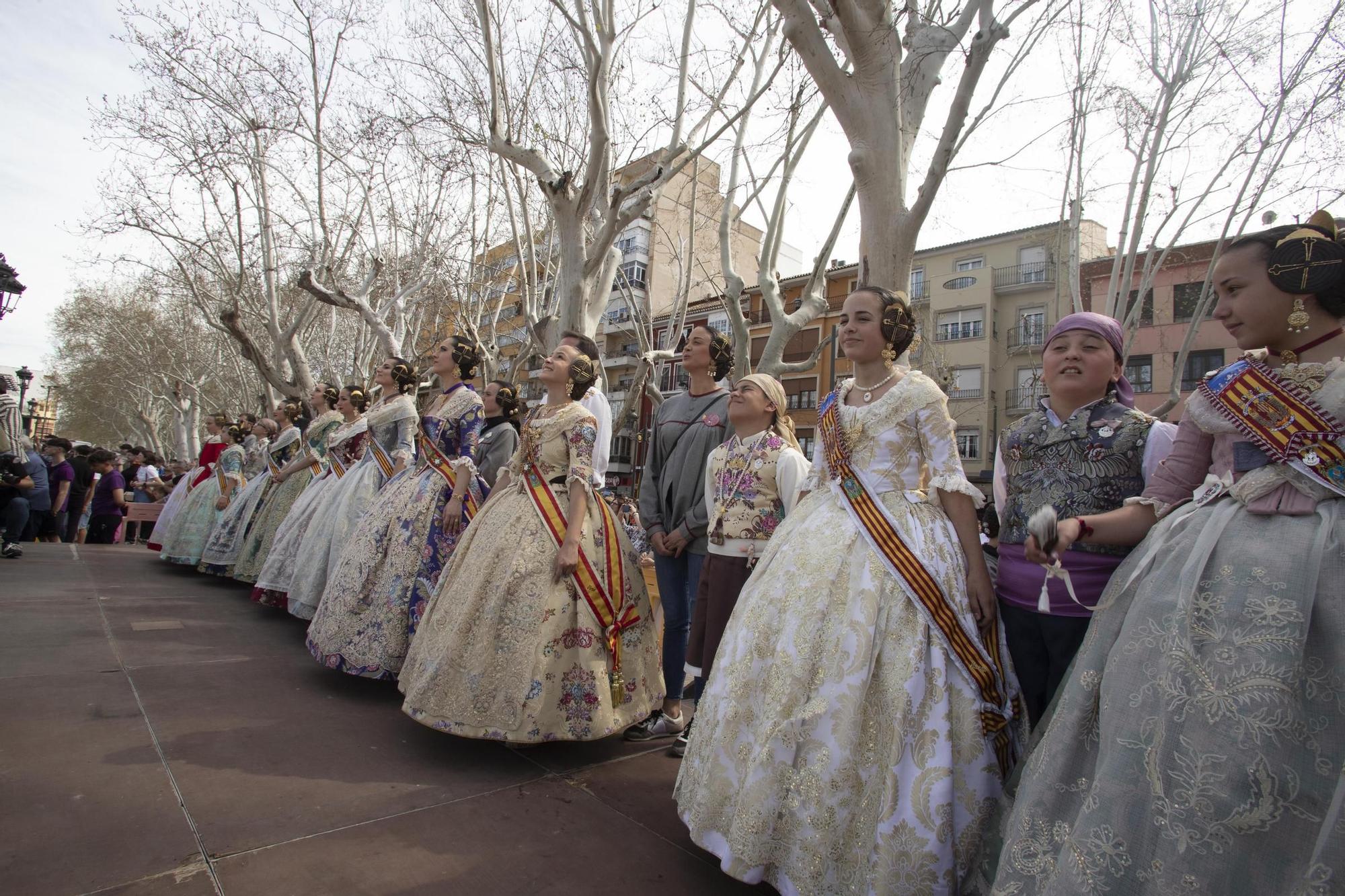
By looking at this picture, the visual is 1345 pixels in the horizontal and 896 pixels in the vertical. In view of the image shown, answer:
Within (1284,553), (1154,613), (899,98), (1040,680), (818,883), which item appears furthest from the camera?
(899,98)

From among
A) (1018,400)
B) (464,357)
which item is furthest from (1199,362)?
(464,357)

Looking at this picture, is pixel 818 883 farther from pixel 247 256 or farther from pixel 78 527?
pixel 247 256

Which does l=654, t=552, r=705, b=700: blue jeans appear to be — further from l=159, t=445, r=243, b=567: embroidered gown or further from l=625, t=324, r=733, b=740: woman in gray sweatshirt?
l=159, t=445, r=243, b=567: embroidered gown

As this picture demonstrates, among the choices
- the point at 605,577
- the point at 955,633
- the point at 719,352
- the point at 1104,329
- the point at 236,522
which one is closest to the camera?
the point at 955,633

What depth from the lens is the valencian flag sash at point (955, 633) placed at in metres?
2.19

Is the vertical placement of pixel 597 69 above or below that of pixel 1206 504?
above

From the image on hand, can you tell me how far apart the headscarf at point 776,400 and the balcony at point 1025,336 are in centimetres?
2756

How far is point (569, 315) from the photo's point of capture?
7832 millimetres

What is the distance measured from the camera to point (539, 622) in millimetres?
3217

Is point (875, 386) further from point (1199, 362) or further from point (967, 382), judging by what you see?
point (967, 382)

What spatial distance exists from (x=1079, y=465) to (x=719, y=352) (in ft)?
6.40

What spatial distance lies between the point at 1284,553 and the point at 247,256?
1686 centimetres

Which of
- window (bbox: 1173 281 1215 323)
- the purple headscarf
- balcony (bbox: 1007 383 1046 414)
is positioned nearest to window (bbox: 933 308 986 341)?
balcony (bbox: 1007 383 1046 414)

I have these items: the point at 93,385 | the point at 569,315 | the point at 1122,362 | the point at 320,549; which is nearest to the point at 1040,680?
the point at 1122,362
